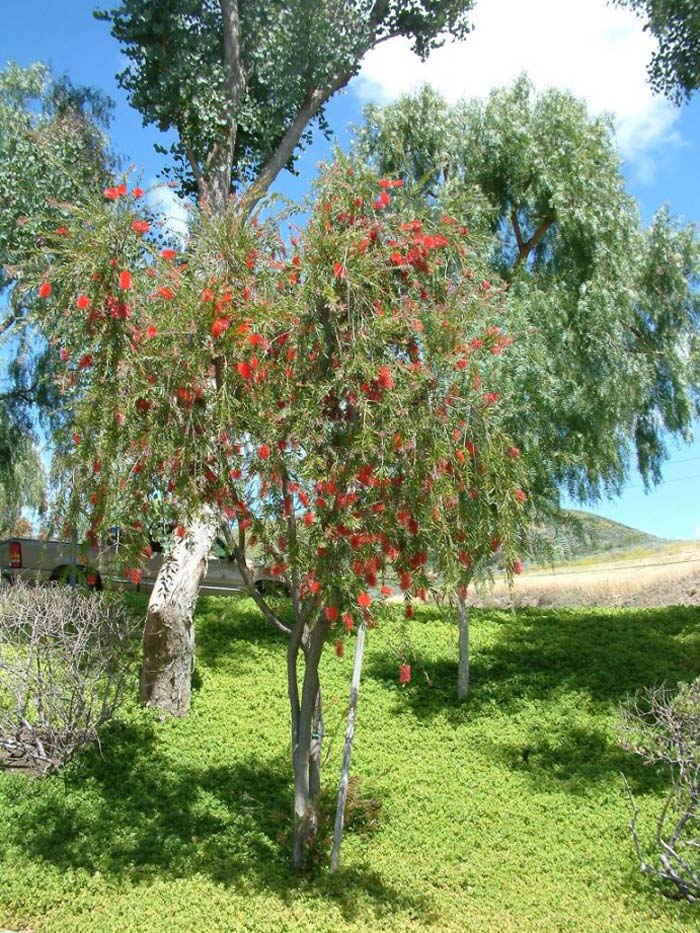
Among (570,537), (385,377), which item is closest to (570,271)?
(570,537)

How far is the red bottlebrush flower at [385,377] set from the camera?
498cm

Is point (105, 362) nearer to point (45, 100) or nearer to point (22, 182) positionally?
point (22, 182)

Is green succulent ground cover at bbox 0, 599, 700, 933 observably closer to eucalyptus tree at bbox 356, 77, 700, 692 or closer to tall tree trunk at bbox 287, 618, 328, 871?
tall tree trunk at bbox 287, 618, 328, 871

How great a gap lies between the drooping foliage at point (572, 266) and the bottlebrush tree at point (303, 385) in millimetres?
4653

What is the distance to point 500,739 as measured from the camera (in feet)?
29.0

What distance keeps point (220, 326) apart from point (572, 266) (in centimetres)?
794

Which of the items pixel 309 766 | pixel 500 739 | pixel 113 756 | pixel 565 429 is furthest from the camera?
pixel 565 429

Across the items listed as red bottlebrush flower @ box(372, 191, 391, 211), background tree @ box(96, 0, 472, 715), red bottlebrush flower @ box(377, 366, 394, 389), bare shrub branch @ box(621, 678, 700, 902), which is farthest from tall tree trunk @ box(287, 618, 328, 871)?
background tree @ box(96, 0, 472, 715)

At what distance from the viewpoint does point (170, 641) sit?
29.8ft

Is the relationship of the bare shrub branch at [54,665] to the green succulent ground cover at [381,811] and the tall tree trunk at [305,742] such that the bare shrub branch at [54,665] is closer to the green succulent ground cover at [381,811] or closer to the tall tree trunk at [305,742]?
the green succulent ground cover at [381,811]

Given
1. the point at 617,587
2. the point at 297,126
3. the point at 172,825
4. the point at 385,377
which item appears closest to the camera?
the point at 385,377

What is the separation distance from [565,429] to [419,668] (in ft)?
11.1

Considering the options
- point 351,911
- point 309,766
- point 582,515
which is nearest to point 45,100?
point 582,515

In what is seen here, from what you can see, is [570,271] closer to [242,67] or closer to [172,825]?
[242,67]
